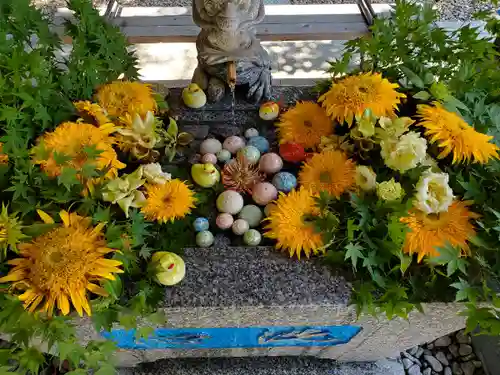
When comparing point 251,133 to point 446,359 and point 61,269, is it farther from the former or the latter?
point 446,359

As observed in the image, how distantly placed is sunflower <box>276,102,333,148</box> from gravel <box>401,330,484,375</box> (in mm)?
1246

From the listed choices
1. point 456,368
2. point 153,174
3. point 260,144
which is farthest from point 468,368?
point 153,174

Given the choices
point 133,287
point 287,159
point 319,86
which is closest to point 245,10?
point 319,86

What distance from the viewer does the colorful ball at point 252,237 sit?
57.1 inches

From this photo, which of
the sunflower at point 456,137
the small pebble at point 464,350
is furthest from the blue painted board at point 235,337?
the small pebble at point 464,350

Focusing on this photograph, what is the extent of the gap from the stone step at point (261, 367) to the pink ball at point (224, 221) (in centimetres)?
86

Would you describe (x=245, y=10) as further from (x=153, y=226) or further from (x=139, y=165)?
(x=153, y=226)

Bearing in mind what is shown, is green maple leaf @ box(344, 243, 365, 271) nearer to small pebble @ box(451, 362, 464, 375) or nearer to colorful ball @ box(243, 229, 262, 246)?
colorful ball @ box(243, 229, 262, 246)

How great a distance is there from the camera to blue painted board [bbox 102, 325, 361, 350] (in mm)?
1576

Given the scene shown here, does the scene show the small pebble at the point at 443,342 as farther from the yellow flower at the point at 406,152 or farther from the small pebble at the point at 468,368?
the yellow flower at the point at 406,152

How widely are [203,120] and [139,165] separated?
37 centimetres

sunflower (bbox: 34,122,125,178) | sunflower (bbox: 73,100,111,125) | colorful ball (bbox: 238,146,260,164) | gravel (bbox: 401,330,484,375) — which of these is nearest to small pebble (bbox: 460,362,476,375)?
gravel (bbox: 401,330,484,375)

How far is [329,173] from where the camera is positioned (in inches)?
58.6

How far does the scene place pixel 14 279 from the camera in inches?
47.5
